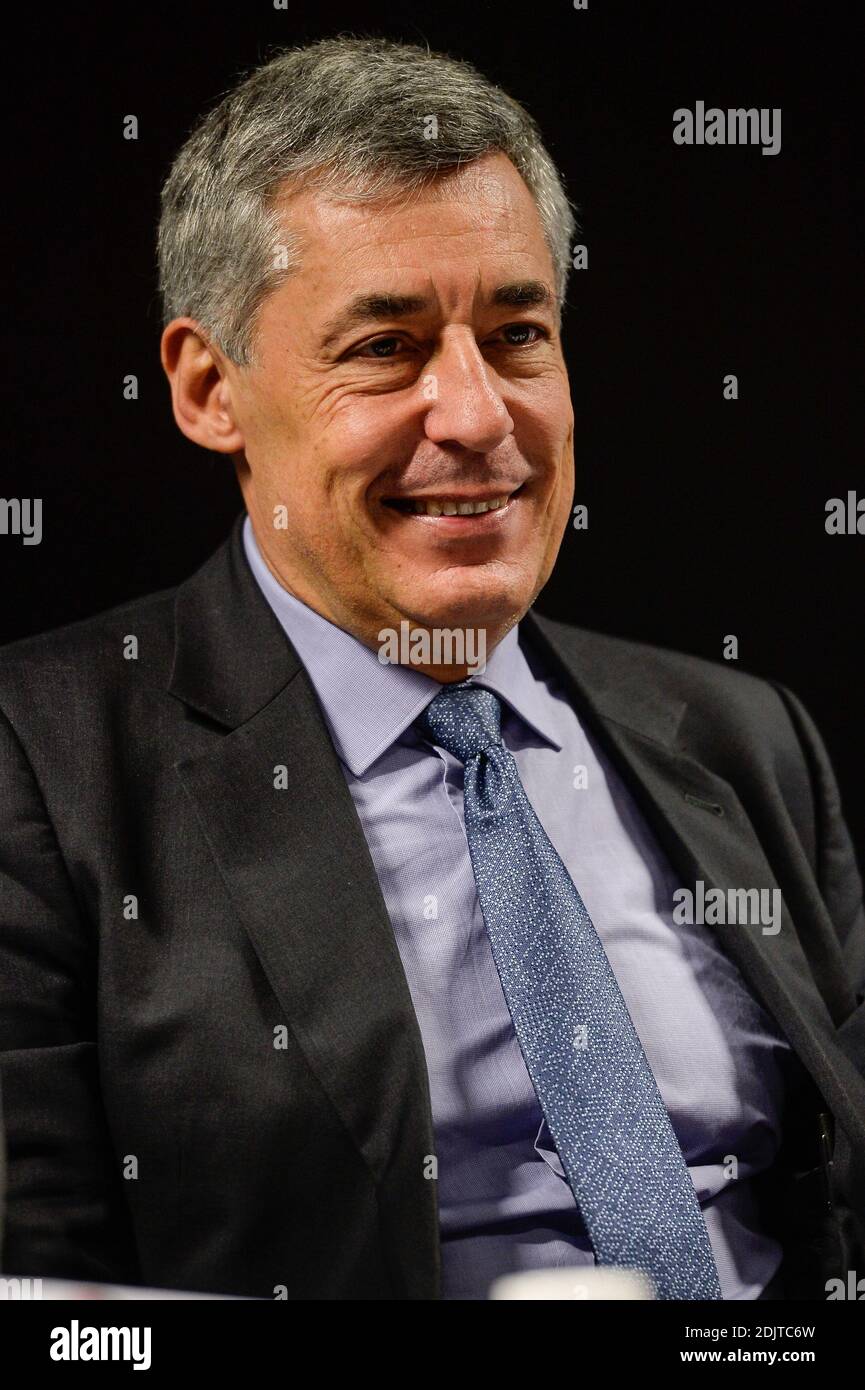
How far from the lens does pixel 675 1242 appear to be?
1.76 m

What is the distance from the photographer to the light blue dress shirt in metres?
1.81

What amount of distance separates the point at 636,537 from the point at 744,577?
0.17 metres

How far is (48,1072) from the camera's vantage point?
1734 millimetres

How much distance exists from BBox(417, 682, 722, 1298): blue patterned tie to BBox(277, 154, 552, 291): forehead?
580 mm

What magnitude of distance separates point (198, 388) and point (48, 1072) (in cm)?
89

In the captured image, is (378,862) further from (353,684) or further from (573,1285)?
(573,1285)

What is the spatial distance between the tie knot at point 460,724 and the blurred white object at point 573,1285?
0.62 m

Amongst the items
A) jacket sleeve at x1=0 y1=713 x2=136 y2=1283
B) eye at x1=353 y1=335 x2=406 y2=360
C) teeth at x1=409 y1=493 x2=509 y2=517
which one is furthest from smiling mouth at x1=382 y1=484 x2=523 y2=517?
jacket sleeve at x1=0 y1=713 x2=136 y2=1283

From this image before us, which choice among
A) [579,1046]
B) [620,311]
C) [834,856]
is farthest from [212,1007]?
[620,311]

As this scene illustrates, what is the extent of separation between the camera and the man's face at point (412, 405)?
1.89 metres

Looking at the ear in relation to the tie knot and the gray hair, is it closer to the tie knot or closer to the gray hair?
the gray hair

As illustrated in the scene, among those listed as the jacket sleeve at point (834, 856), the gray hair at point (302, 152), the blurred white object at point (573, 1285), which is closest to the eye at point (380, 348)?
the gray hair at point (302, 152)
